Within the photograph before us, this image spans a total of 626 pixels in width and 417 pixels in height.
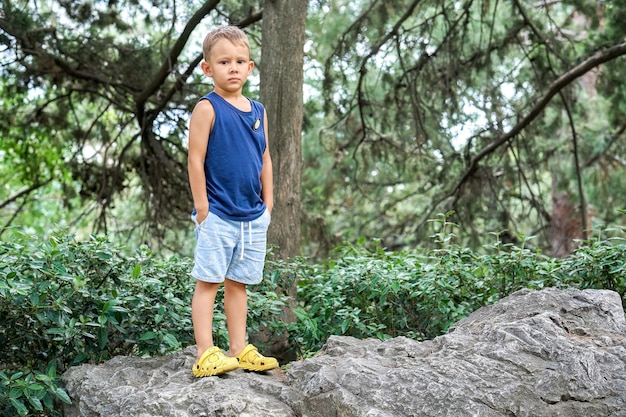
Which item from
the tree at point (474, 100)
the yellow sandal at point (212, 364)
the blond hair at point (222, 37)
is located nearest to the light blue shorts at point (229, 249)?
the yellow sandal at point (212, 364)

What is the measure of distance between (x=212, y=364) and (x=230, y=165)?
31.3 inches

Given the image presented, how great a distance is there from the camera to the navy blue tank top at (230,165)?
10.8 ft

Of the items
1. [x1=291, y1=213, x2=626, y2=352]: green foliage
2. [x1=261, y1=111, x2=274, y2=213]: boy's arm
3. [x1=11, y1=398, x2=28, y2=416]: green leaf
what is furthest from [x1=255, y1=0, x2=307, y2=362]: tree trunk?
A: [x1=11, y1=398, x2=28, y2=416]: green leaf

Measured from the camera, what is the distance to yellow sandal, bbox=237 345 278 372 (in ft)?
11.0

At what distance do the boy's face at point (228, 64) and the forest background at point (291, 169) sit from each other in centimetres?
95

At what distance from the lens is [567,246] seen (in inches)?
450

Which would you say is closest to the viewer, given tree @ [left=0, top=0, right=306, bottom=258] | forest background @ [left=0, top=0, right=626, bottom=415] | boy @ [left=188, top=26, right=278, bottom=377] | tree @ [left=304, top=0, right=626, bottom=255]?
boy @ [left=188, top=26, right=278, bottom=377]

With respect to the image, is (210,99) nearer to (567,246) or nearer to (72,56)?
(72,56)

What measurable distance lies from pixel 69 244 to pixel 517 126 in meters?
5.21

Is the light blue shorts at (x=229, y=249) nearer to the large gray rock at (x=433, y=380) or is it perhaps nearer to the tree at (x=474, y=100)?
the large gray rock at (x=433, y=380)

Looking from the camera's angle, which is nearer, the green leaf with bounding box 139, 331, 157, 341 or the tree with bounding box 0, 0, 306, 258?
the green leaf with bounding box 139, 331, 157, 341

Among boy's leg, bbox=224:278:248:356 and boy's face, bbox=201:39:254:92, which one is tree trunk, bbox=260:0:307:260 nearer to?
boy's leg, bbox=224:278:248:356

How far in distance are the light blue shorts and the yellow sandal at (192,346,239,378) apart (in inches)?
11.4

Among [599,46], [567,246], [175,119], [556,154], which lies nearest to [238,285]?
[175,119]
